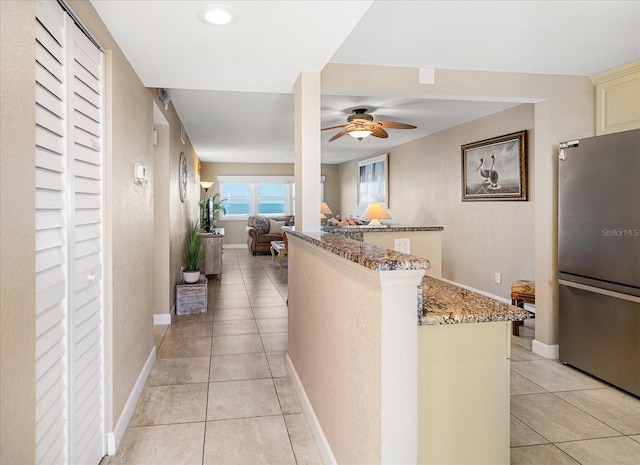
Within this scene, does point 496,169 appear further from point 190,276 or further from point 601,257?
point 190,276

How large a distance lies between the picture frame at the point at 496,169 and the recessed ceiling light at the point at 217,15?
373cm

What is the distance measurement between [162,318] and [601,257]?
3831 mm

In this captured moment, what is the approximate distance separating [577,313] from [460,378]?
211 centimetres

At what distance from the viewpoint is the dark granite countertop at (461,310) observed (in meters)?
1.41

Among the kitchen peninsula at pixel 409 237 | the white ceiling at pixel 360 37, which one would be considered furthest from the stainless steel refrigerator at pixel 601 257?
the kitchen peninsula at pixel 409 237

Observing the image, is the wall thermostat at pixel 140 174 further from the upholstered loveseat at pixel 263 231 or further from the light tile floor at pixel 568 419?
the upholstered loveseat at pixel 263 231

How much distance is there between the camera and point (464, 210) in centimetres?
581

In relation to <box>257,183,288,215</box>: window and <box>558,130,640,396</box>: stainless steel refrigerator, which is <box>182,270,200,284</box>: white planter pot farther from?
<box>257,183,288,215</box>: window

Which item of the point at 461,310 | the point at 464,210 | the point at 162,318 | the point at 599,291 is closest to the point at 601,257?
the point at 599,291

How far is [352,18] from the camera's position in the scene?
73.5 inches

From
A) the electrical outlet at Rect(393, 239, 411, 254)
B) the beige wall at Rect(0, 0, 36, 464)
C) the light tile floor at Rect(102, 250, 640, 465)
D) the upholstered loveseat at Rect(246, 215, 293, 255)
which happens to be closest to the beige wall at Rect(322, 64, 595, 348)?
the light tile floor at Rect(102, 250, 640, 465)

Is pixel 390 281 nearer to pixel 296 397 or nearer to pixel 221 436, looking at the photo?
pixel 221 436

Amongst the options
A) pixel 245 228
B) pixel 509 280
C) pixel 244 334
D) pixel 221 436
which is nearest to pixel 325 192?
pixel 245 228

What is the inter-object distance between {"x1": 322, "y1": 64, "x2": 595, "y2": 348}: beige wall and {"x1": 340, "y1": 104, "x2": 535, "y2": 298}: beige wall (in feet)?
3.97
